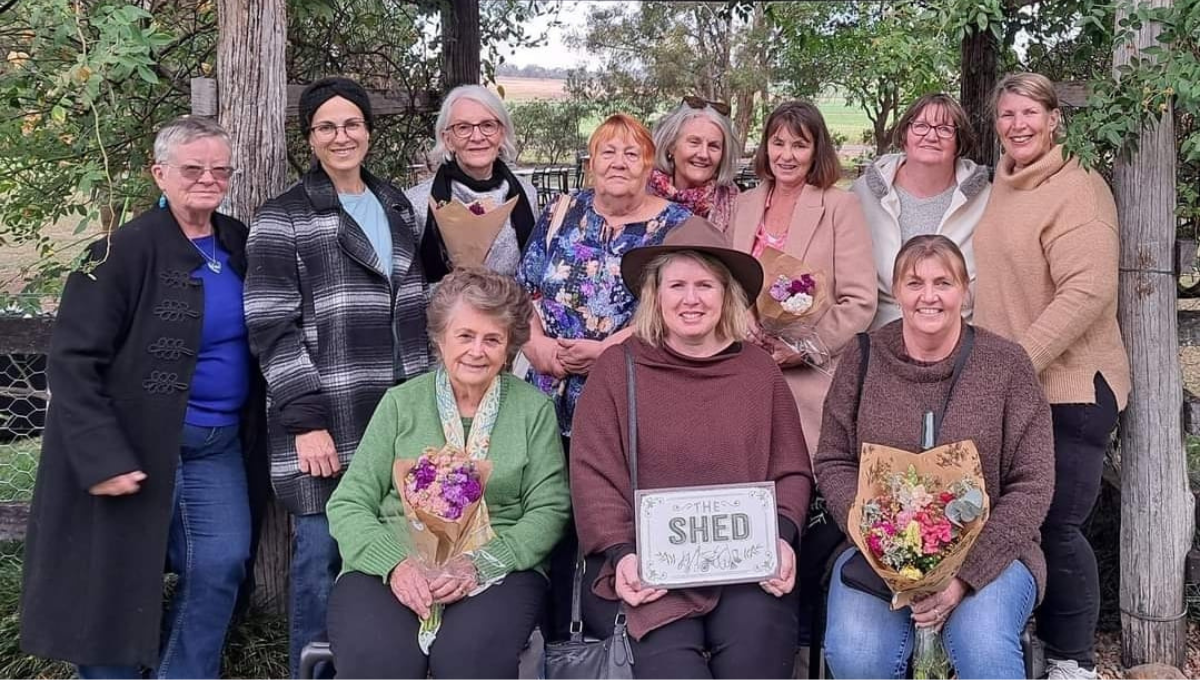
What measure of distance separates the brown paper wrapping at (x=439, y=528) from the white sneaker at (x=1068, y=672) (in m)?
1.74

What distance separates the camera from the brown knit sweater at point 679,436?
9.12 feet

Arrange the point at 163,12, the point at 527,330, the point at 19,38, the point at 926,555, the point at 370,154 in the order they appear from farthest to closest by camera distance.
Answer: the point at 370,154, the point at 163,12, the point at 19,38, the point at 527,330, the point at 926,555

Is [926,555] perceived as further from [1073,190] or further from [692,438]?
[1073,190]

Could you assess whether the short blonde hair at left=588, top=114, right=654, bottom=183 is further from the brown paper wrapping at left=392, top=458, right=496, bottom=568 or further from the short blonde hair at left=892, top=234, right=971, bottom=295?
the brown paper wrapping at left=392, top=458, right=496, bottom=568

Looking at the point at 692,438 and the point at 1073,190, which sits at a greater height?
the point at 1073,190

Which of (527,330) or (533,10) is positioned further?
(533,10)

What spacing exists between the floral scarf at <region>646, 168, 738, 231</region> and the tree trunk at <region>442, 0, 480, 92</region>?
204 cm

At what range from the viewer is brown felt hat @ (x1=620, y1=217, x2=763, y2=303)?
2.87 meters

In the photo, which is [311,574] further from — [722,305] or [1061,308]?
[1061,308]

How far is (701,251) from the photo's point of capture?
288 cm

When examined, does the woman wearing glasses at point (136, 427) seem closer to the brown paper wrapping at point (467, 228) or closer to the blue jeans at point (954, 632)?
the brown paper wrapping at point (467, 228)

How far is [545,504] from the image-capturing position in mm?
2846

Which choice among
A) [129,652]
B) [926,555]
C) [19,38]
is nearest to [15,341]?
[19,38]

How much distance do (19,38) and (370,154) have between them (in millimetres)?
1734
